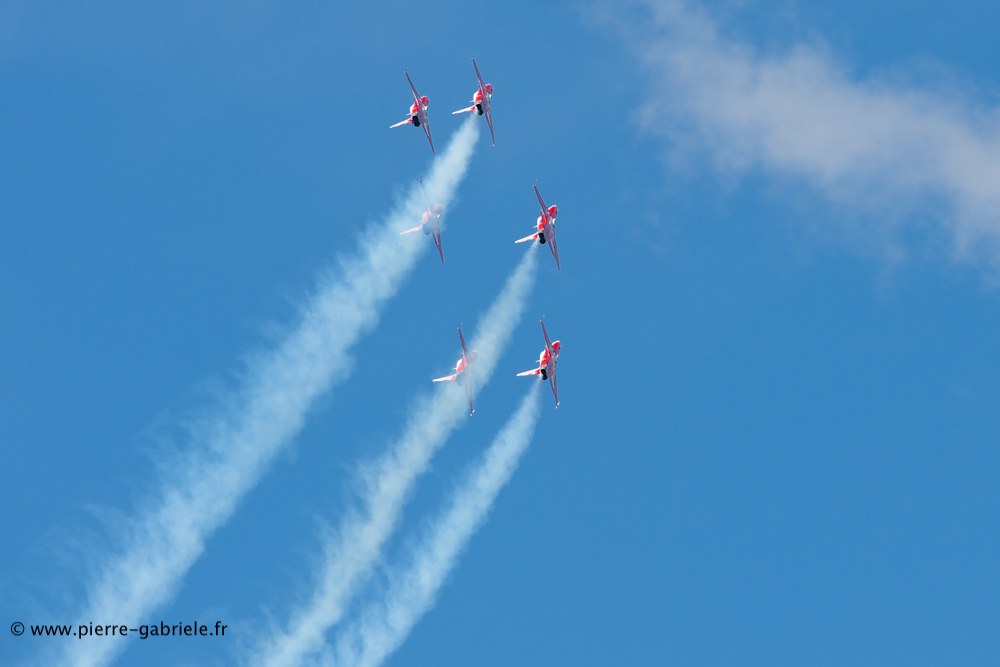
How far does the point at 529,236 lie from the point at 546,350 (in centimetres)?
920

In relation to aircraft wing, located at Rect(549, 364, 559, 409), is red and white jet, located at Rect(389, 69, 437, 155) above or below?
above

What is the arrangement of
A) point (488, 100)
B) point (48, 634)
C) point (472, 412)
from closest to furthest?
point (48, 634) < point (472, 412) < point (488, 100)

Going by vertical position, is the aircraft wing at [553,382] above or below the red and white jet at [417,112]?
below

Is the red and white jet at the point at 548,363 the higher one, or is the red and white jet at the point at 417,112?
the red and white jet at the point at 417,112

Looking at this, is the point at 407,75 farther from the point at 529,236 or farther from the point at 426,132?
the point at 529,236

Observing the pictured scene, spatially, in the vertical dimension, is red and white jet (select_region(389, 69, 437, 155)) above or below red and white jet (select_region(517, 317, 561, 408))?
above

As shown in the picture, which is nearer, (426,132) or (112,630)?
(112,630)

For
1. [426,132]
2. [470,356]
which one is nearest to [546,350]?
[470,356]

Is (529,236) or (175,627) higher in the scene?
(529,236)

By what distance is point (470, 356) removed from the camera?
141125mm

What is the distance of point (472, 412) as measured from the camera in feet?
460

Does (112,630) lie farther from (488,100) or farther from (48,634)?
(488,100)

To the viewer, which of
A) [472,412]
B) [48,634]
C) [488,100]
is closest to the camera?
[48,634]

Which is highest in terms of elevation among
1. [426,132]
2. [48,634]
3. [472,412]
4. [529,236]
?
[426,132]
